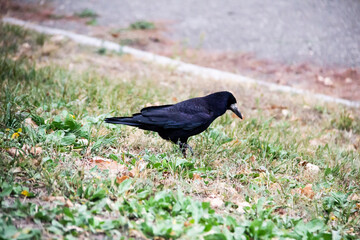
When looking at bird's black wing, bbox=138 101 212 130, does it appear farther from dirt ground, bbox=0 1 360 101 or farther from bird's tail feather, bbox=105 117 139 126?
dirt ground, bbox=0 1 360 101

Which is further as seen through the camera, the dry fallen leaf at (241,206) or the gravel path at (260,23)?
the gravel path at (260,23)

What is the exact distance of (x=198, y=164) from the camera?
3.30 metres

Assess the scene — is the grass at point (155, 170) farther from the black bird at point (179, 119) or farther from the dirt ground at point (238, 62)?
the dirt ground at point (238, 62)

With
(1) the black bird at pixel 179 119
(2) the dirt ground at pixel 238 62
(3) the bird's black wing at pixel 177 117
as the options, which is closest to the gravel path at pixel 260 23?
(2) the dirt ground at pixel 238 62

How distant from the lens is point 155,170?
2.98 metres

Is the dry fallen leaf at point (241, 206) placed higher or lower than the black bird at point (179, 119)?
lower

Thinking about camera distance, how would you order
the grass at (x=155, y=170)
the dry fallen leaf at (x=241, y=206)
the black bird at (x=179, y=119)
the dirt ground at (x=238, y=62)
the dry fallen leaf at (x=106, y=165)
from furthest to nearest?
the dirt ground at (x=238, y=62) < the black bird at (x=179, y=119) < the dry fallen leaf at (x=106, y=165) < the dry fallen leaf at (x=241, y=206) < the grass at (x=155, y=170)

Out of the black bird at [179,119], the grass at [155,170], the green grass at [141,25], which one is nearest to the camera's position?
the grass at [155,170]

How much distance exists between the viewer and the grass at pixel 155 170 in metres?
2.24

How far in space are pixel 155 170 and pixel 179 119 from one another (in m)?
0.56

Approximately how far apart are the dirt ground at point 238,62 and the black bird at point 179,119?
353 centimetres

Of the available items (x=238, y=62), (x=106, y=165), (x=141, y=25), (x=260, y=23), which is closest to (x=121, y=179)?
(x=106, y=165)

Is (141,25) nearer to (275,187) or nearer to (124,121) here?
(124,121)

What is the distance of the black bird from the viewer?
3244mm
